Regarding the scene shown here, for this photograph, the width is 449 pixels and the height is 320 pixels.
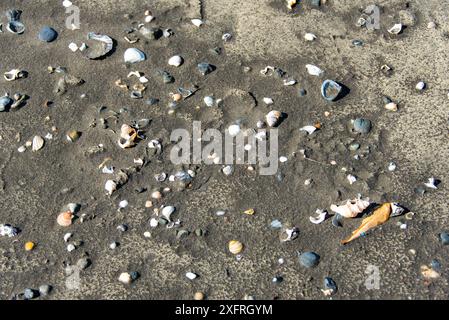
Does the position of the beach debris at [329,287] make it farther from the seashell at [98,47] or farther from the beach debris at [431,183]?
the seashell at [98,47]

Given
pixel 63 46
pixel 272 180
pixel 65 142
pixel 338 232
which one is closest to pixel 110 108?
pixel 65 142

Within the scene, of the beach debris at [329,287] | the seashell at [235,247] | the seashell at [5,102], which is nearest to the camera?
the beach debris at [329,287]

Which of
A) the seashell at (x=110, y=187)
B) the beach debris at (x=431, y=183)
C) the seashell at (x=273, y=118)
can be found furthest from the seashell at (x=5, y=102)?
the beach debris at (x=431, y=183)

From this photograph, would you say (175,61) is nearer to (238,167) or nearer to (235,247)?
(238,167)

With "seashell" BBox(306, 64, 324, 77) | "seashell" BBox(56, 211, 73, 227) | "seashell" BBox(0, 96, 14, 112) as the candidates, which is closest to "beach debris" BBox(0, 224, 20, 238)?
"seashell" BBox(56, 211, 73, 227)

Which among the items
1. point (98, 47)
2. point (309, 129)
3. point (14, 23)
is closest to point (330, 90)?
point (309, 129)

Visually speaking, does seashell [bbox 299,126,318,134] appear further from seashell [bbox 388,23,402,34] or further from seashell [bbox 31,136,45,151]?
seashell [bbox 31,136,45,151]
